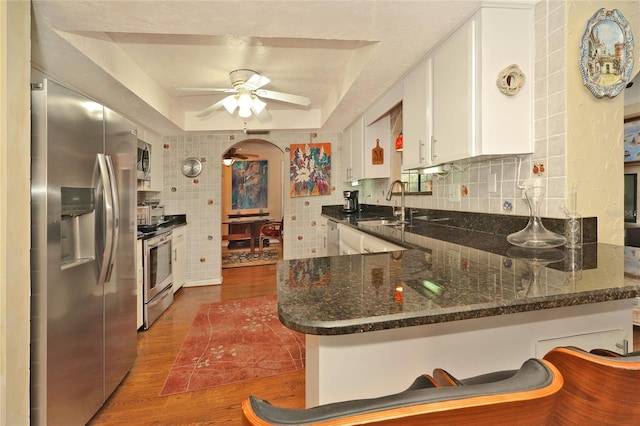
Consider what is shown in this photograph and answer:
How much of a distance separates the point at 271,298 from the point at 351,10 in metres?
3.01

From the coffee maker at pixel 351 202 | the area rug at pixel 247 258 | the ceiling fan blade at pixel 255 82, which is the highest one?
the ceiling fan blade at pixel 255 82

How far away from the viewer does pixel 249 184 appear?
802cm

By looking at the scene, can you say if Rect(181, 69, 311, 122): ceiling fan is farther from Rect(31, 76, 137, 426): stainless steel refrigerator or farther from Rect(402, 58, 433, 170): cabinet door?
Rect(31, 76, 137, 426): stainless steel refrigerator

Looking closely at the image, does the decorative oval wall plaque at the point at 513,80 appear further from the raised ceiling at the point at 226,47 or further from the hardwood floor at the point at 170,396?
the hardwood floor at the point at 170,396

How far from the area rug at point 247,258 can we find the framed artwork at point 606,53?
487 centimetres

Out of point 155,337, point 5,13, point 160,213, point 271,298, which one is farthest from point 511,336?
point 160,213

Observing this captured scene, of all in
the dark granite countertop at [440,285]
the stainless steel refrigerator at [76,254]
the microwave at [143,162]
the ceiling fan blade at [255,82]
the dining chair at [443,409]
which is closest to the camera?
the dining chair at [443,409]

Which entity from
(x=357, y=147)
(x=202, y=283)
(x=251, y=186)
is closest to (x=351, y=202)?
(x=357, y=147)

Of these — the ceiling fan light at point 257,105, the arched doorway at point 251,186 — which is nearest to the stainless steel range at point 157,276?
the ceiling fan light at point 257,105

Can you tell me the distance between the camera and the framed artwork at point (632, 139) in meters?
3.12

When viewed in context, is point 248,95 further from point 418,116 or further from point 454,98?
point 454,98

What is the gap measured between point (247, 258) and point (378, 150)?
11.8 ft

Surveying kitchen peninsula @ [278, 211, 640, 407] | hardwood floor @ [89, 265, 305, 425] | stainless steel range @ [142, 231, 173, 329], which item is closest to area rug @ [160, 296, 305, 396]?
hardwood floor @ [89, 265, 305, 425]

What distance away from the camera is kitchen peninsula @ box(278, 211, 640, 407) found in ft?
2.38
